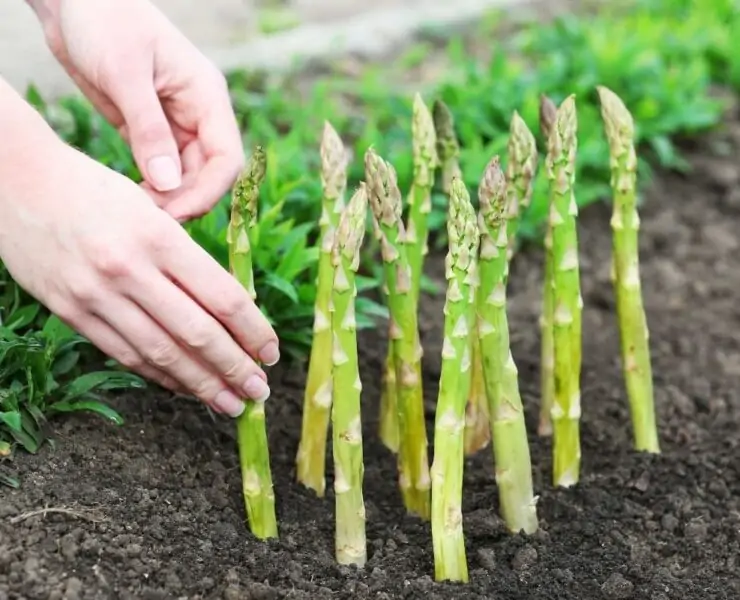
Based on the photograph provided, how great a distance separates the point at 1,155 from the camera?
1.90 metres

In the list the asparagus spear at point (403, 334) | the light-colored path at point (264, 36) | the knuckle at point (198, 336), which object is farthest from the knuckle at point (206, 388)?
the light-colored path at point (264, 36)

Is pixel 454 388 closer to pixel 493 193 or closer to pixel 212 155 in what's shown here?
pixel 493 193

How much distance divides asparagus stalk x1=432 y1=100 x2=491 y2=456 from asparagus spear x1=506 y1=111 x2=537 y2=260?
0.14 meters

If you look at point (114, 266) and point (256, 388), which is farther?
point (256, 388)

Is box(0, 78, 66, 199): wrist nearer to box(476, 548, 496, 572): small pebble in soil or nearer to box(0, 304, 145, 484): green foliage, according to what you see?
box(0, 304, 145, 484): green foliage

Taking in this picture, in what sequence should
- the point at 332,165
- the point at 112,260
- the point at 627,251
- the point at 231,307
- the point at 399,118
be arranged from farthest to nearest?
the point at 399,118, the point at 627,251, the point at 332,165, the point at 231,307, the point at 112,260

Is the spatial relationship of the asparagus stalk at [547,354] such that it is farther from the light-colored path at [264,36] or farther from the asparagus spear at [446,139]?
the light-colored path at [264,36]

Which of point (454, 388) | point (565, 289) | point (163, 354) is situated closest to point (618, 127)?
point (565, 289)

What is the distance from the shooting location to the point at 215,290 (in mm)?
1908

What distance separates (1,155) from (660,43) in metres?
3.42

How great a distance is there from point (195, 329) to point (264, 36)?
3256 mm

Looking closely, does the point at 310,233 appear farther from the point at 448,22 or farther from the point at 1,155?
the point at 448,22

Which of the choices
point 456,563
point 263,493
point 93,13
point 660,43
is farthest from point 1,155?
point 660,43

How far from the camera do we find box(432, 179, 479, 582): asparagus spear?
1.98 meters
